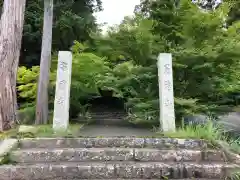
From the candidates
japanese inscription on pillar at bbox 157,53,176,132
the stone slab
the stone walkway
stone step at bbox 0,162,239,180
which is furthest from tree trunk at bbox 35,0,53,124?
stone step at bbox 0,162,239,180

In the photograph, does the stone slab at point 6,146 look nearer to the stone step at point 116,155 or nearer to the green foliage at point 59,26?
the stone step at point 116,155

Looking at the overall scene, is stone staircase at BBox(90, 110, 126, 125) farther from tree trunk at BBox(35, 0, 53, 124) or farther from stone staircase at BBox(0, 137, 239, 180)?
stone staircase at BBox(0, 137, 239, 180)

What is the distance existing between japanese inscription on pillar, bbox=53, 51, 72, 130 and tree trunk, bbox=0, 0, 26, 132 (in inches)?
47.7

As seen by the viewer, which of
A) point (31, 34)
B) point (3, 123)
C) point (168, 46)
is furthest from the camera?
point (31, 34)

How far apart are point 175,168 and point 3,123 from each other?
3.84 m

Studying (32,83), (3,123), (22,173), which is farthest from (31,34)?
(22,173)

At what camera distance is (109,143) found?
410 centimetres

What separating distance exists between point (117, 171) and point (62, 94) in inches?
93.0

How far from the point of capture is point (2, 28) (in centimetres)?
582

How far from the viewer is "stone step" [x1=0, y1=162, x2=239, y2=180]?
3.31m

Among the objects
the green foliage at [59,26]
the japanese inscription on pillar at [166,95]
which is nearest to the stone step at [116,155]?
the japanese inscription on pillar at [166,95]

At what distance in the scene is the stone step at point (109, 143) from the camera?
13.3 feet

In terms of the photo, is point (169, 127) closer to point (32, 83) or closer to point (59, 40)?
point (32, 83)

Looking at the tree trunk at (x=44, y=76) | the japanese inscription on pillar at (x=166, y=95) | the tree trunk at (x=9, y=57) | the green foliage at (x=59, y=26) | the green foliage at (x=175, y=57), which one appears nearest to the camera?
the japanese inscription on pillar at (x=166, y=95)
